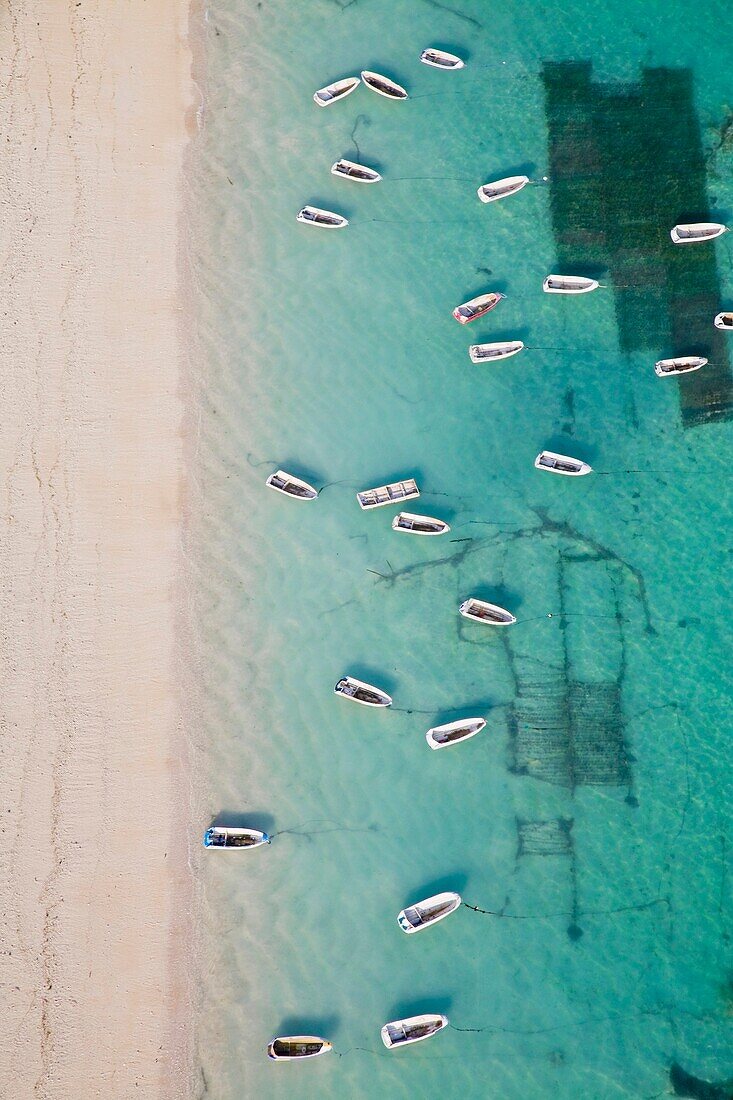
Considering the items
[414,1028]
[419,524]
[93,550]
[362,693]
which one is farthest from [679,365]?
[414,1028]

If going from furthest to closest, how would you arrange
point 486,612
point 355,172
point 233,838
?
point 355,172
point 486,612
point 233,838

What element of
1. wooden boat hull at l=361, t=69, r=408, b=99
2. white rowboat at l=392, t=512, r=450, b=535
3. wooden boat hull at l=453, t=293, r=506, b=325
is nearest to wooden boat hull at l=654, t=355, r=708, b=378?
wooden boat hull at l=453, t=293, r=506, b=325

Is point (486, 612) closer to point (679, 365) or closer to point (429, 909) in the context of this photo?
point (429, 909)

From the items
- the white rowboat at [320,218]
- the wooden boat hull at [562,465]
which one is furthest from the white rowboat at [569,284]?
the white rowboat at [320,218]

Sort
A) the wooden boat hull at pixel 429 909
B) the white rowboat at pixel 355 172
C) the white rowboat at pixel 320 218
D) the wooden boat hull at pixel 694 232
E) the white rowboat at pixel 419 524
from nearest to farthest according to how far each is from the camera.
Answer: the wooden boat hull at pixel 429 909 < the white rowboat at pixel 419 524 < the wooden boat hull at pixel 694 232 < the white rowboat at pixel 320 218 < the white rowboat at pixel 355 172

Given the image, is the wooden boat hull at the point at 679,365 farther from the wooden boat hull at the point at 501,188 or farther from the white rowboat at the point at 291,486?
the white rowboat at the point at 291,486

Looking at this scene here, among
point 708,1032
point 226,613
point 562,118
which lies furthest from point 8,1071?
point 562,118

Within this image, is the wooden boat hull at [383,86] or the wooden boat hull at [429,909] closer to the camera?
the wooden boat hull at [429,909]
